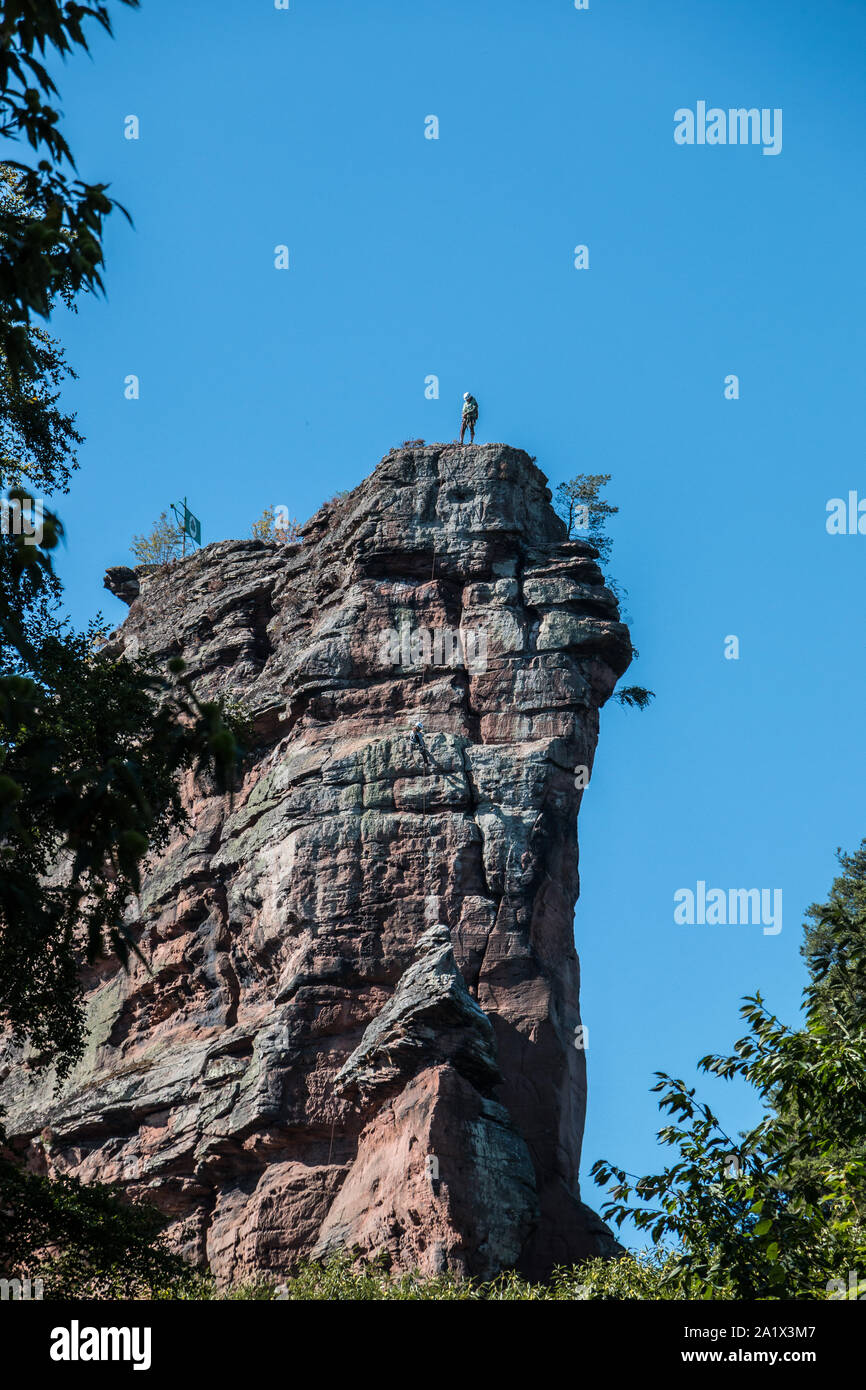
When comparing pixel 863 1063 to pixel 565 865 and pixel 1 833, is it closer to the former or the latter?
pixel 1 833

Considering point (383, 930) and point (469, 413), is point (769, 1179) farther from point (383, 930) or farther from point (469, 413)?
point (469, 413)

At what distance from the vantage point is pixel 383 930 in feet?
105

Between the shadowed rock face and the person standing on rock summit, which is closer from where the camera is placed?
the shadowed rock face

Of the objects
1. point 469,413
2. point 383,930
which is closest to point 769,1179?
point 383,930

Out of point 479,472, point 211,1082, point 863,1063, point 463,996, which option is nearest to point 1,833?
point 863,1063

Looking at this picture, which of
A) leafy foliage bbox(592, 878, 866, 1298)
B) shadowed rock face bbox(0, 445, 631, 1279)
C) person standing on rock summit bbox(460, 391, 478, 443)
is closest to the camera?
leafy foliage bbox(592, 878, 866, 1298)

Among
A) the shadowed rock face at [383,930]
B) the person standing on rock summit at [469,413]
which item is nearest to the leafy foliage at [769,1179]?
the shadowed rock face at [383,930]

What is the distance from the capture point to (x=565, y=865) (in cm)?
3375

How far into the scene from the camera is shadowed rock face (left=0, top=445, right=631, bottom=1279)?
28766 mm

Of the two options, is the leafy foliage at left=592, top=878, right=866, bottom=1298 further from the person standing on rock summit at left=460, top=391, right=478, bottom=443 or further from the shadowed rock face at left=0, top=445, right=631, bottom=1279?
the person standing on rock summit at left=460, top=391, right=478, bottom=443

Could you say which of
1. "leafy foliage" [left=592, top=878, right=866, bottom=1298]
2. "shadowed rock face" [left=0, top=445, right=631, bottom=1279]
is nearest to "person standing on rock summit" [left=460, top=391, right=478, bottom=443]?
"shadowed rock face" [left=0, top=445, right=631, bottom=1279]

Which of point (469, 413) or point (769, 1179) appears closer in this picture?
point (769, 1179)

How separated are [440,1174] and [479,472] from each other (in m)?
17.8

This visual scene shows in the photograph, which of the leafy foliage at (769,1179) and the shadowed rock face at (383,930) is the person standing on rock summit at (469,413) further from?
the leafy foliage at (769,1179)
